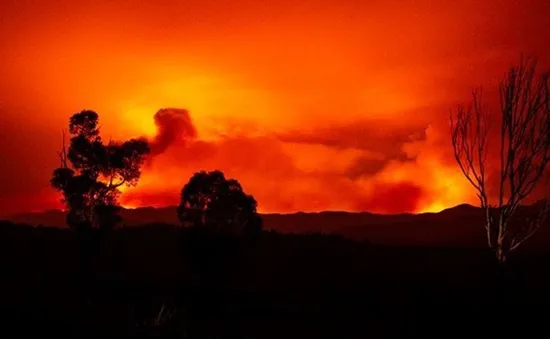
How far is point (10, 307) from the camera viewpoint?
9.24 meters

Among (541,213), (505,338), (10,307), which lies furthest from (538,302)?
(10,307)

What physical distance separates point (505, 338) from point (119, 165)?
81.6 feet

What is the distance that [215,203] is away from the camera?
122ft

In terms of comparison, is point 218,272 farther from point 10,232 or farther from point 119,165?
point 10,232

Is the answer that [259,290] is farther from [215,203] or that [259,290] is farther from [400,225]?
[400,225]

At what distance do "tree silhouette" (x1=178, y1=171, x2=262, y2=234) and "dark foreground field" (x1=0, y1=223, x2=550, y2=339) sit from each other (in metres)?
2.13

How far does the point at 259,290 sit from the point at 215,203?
1048cm

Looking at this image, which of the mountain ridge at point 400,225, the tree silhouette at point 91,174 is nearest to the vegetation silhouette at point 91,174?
the tree silhouette at point 91,174

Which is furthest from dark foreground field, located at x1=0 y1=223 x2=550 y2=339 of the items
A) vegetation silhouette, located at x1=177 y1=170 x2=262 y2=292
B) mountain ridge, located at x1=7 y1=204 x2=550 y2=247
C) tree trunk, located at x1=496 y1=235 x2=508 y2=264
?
mountain ridge, located at x1=7 y1=204 x2=550 y2=247

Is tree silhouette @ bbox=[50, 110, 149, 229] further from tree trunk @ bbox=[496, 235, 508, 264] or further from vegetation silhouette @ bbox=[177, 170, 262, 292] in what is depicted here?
tree trunk @ bbox=[496, 235, 508, 264]

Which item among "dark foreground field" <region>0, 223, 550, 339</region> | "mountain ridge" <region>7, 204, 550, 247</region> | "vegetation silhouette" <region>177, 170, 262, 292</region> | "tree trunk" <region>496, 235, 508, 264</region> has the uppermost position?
"mountain ridge" <region>7, 204, 550, 247</region>

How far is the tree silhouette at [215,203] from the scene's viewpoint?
3716cm

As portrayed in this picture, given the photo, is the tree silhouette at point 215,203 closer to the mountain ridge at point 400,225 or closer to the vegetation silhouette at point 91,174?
the vegetation silhouette at point 91,174

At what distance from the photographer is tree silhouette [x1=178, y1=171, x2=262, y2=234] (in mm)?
37156
